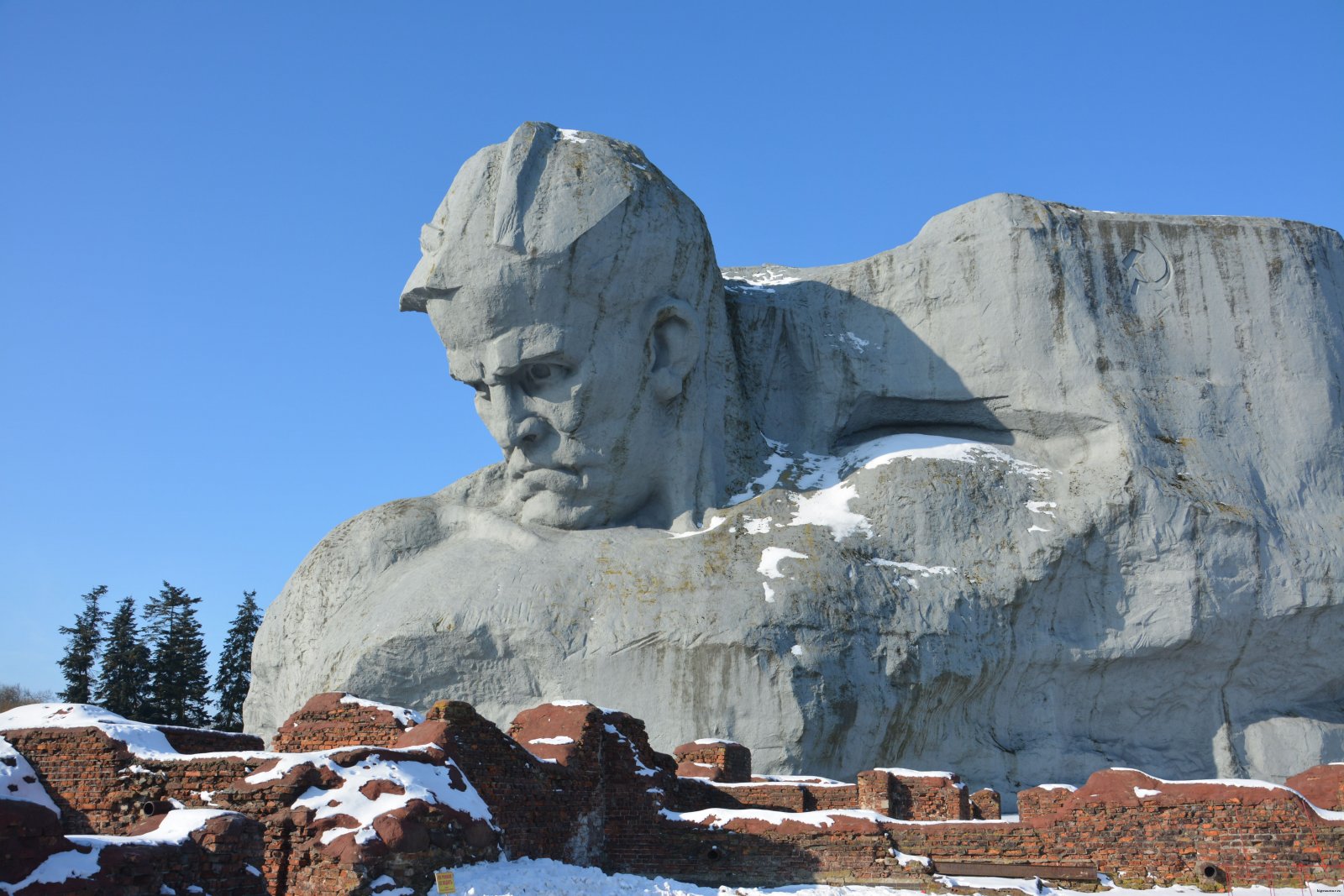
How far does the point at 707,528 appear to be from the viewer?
19.5m

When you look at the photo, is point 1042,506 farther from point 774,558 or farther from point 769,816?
point 769,816

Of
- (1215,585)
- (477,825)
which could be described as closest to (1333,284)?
(1215,585)

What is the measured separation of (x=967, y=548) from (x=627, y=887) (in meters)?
10.3

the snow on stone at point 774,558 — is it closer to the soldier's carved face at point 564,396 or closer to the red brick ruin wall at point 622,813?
the soldier's carved face at point 564,396

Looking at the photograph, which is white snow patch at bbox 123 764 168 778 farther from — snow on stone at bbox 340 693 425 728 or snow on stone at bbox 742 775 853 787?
snow on stone at bbox 742 775 853 787

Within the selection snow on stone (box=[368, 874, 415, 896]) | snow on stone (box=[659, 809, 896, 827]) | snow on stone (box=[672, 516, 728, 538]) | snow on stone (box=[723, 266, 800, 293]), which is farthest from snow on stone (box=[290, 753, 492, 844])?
snow on stone (box=[723, 266, 800, 293])

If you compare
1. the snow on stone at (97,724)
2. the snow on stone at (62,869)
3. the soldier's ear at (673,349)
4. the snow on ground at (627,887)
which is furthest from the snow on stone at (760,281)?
the snow on stone at (62,869)

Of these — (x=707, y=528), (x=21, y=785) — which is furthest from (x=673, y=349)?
(x=21, y=785)

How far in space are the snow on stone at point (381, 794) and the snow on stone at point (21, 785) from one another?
1.84 meters

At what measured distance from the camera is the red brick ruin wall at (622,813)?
29.6ft

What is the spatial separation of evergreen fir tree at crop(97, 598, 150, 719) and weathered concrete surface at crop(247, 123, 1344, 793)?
9.33 metres

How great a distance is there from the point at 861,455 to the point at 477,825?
1235cm

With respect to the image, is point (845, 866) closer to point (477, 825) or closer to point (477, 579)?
point (477, 825)

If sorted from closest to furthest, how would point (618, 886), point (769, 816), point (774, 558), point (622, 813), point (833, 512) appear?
point (618, 886) → point (769, 816) → point (622, 813) → point (774, 558) → point (833, 512)
